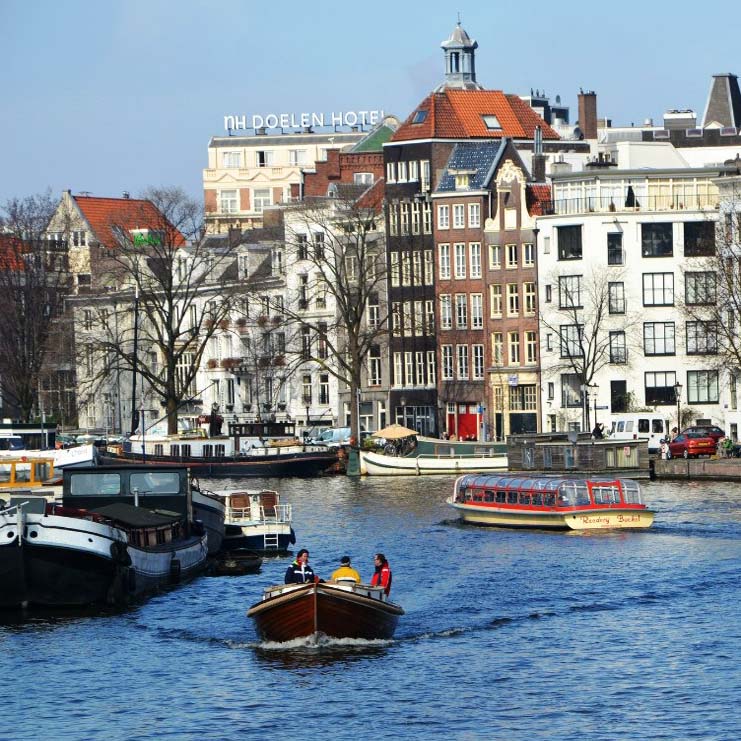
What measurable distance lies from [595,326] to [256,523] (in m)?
51.6

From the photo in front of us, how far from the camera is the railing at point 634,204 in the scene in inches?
5153

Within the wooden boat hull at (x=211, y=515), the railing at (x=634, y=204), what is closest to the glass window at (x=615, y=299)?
the railing at (x=634, y=204)

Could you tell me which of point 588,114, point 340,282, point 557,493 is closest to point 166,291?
point 340,282

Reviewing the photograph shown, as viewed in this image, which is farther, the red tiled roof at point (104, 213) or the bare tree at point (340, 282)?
the red tiled roof at point (104, 213)

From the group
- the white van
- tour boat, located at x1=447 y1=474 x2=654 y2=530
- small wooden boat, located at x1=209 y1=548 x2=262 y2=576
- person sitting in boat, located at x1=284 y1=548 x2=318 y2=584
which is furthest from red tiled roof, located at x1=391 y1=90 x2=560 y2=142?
person sitting in boat, located at x1=284 y1=548 x2=318 y2=584

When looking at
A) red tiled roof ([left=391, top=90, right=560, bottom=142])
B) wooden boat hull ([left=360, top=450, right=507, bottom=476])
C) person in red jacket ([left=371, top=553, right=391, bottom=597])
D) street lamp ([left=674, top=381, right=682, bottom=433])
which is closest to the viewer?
person in red jacket ([left=371, top=553, right=391, bottom=597])

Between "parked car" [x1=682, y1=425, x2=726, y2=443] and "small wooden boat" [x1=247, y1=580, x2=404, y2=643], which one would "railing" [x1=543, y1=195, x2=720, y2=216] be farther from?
"small wooden boat" [x1=247, y1=580, x2=404, y2=643]

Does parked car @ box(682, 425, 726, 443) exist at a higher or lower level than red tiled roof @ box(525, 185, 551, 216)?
lower

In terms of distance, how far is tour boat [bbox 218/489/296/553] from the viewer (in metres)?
81.5

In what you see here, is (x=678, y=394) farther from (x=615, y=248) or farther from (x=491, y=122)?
(x=491, y=122)

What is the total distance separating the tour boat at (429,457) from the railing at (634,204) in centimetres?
1879

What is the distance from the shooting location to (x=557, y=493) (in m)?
85.9

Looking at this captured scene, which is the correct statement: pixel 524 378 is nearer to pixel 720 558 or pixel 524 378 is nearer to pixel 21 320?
pixel 21 320

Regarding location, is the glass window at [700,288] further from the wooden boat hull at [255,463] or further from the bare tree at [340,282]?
the wooden boat hull at [255,463]
